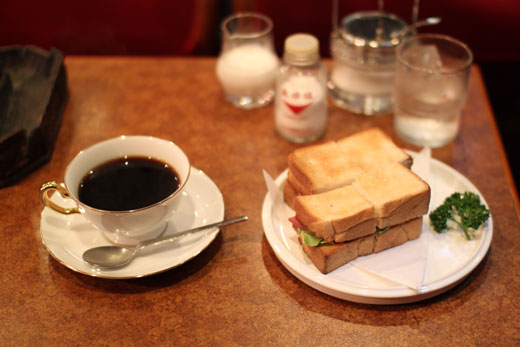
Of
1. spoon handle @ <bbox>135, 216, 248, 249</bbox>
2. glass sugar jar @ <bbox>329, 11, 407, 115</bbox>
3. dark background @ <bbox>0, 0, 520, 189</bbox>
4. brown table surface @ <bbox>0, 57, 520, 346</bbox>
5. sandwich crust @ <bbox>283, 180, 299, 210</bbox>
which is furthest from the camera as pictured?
dark background @ <bbox>0, 0, 520, 189</bbox>

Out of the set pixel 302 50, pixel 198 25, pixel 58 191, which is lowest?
pixel 198 25

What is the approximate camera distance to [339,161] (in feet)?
3.64

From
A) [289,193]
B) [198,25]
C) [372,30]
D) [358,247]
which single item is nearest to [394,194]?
[358,247]

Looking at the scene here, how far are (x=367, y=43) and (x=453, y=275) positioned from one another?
680 millimetres

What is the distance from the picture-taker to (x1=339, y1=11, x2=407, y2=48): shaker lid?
140cm

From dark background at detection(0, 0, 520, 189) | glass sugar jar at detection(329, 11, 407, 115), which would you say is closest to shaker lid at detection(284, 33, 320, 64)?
glass sugar jar at detection(329, 11, 407, 115)

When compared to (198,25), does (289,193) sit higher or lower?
higher

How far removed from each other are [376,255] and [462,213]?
0.20 metres

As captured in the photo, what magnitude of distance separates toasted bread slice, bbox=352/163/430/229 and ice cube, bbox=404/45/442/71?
40 cm

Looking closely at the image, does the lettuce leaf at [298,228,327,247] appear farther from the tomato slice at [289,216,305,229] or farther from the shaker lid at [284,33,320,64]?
the shaker lid at [284,33,320,64]

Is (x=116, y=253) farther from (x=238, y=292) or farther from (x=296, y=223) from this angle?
(x=296, y=223)

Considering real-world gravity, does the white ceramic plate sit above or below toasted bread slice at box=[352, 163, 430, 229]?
below

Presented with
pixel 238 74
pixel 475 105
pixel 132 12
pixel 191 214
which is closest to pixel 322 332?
pixel 191 214

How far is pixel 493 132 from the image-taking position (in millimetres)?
1398
